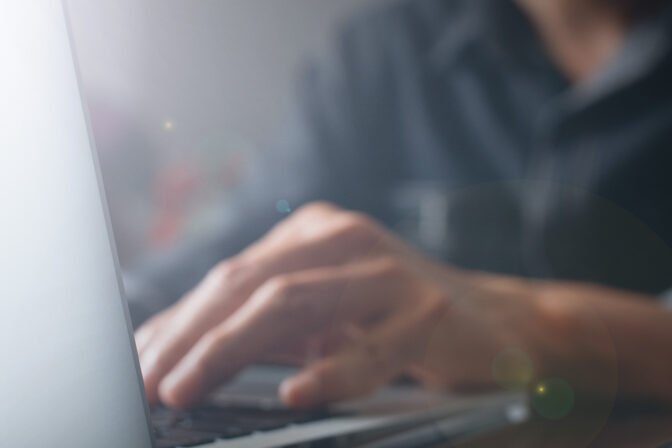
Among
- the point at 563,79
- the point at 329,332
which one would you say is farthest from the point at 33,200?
the point at 563,79

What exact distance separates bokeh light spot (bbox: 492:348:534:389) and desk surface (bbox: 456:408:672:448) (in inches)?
3.9

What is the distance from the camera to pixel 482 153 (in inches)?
19.7

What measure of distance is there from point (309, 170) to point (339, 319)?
0.53 ft

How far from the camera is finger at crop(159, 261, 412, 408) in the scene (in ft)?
0.93

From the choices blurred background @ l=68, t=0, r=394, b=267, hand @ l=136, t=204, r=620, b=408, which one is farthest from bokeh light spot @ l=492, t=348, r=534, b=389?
blurred background @ l=68, t=0, r=394, b=267

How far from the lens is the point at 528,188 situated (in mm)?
487

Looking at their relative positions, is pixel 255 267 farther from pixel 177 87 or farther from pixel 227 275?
pixel 177 87

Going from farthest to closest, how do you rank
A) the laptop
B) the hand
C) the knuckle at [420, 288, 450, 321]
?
1. the knuckle at [420, 288, 450, 321]
2. the hand
3. the laptop

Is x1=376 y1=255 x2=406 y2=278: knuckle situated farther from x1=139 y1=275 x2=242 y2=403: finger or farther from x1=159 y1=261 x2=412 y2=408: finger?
x1=139 y1=275 x2=242 y2=403: finger

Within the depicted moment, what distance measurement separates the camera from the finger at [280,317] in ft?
0.93

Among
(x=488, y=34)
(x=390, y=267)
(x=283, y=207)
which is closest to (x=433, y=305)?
(x=390, y=267)

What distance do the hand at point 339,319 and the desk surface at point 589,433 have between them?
9cm

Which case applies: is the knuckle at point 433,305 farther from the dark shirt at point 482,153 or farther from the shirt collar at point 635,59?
the shirt collar at point 635,59

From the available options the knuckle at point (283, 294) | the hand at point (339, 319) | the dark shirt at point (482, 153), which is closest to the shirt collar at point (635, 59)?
the dark shirt at point (482, 153)
